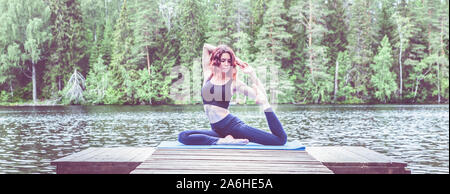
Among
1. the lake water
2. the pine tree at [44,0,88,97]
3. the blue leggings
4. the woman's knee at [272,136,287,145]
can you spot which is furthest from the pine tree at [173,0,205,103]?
the woman's knee at [272,136,287,145]

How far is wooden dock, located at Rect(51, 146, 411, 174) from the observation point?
5645mm

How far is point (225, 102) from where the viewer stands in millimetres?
6977

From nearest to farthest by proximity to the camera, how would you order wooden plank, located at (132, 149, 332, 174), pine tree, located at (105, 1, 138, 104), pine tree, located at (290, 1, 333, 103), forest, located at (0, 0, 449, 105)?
wooden plank, located at (132, 149, 332, 174), forest, located at (0, 0, 449, 105), pine tree, located at (290, 1, 333, 103), pine tree, located at (105, 1, 138, 104)

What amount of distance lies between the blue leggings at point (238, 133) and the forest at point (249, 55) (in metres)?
38.1

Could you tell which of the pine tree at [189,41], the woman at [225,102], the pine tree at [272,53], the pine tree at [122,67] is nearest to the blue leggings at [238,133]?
the woman at [225,102]

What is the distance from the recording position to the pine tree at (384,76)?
47.5m

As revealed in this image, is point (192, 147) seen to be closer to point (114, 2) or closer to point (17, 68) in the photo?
point (17, 68)

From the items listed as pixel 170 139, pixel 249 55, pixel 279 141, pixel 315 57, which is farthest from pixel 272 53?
pixel 279 141

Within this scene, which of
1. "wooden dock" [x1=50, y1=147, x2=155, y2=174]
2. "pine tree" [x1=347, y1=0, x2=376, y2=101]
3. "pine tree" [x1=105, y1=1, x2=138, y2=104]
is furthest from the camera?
"pine tree" [x1=347, y1=0, x2=376, y2=101]

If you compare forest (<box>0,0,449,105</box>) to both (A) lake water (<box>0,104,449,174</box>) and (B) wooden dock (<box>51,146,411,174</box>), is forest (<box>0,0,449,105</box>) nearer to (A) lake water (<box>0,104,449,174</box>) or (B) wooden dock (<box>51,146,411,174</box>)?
(A) lake water (<box>0,104,449,174</box>)

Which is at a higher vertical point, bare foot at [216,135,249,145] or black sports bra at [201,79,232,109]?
black sports bra at [201,79,232,109]

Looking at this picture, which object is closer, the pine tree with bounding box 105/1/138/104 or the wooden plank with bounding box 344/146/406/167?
the wooden plank with bounding box 344/146/406/167

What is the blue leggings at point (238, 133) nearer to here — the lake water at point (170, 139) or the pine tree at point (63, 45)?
the lake water at point (170, 139)

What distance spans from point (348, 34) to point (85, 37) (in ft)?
92.4
